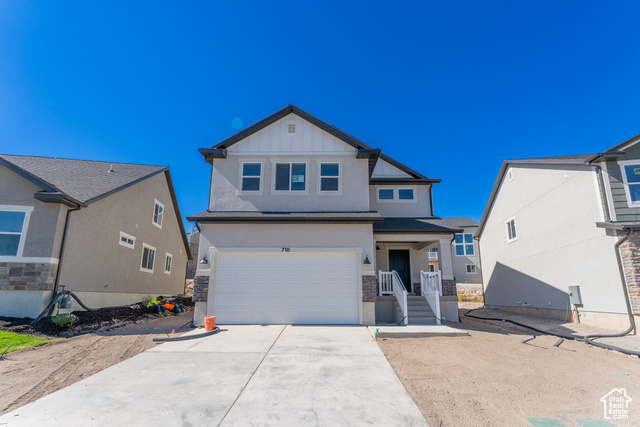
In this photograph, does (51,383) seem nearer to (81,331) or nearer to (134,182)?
(81,331)

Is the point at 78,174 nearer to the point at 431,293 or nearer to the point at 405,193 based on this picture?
the point at 405,193

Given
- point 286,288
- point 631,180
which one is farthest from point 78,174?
point 631,180

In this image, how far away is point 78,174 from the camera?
13.6 m

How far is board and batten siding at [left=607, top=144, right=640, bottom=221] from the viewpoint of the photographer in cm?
1023

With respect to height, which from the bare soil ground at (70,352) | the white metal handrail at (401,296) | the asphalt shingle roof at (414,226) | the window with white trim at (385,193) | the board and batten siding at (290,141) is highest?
the board and batten siding at (290,141)

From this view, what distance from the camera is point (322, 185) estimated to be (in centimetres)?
1209

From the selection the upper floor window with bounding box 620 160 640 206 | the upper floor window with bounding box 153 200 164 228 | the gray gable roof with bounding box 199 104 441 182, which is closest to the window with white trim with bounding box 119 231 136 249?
the upper floor window with bounding box 153 200 164 228

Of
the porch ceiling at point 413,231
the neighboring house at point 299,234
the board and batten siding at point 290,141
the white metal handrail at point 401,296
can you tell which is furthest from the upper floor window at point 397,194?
the white metal handrail at point 401,296

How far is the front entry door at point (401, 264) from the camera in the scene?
47.6 ft

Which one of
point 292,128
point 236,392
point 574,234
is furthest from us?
point 292,128

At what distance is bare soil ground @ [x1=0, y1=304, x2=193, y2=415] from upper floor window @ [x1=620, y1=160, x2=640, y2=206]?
15.0 m

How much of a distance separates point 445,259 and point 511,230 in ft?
23.1

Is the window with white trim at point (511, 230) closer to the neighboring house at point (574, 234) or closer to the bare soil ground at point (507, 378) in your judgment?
the neighboring house at point (574, 234)

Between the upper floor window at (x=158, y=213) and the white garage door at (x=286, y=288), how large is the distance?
804 cm
